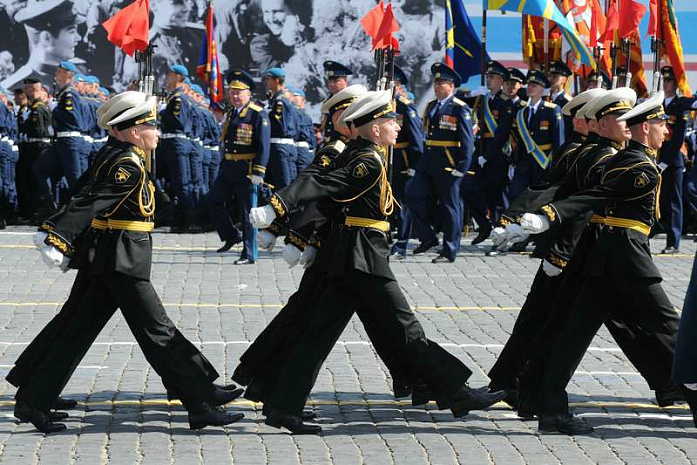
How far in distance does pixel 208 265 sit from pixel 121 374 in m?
6.15

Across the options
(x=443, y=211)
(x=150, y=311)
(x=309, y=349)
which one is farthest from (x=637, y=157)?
(x=443, y=211)

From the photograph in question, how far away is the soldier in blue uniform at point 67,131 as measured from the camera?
18016 millimetres

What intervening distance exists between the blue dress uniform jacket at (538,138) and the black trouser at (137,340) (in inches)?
350

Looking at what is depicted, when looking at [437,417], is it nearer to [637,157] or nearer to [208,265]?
[637,157]

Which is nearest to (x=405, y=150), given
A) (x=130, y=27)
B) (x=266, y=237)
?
(x=130, y=27)

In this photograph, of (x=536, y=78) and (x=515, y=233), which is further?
(x=536, y=78)

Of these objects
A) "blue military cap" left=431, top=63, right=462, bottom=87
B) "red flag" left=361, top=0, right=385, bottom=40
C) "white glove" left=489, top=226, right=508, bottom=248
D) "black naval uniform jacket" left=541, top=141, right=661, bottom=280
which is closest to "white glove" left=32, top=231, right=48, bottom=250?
"white glove" left=489, top=226, right=508, bottom=248

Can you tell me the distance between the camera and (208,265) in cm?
1495

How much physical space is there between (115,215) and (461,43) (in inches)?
435

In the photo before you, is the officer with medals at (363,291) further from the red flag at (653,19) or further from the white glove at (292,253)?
the red flag at (653,19)

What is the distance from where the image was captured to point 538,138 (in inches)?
625

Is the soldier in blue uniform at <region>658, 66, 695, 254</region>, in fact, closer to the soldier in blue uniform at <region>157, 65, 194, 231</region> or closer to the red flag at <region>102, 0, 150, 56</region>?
the soldier in blue uniform at <region>157, 65, 194, 231</region>

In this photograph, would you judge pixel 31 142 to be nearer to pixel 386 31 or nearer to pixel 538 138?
pixel 538 138

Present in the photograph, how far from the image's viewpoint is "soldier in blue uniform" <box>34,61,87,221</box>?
18016 millimetres
